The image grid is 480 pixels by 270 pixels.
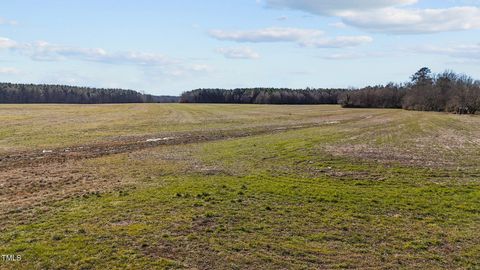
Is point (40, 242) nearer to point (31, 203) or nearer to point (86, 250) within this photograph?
point (86, 250)

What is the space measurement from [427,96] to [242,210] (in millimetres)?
106735

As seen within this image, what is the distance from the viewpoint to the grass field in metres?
9.91

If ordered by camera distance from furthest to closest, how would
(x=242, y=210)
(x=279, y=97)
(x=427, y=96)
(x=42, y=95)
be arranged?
(x=279, y=97) → (x=42, y=95) → (x=427, y=96) → (x=242, y=210)

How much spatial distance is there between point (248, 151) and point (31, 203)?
49.7 ft

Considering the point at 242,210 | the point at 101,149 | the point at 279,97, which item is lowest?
the point at 101,149

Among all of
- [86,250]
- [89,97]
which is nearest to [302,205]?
[86,250]

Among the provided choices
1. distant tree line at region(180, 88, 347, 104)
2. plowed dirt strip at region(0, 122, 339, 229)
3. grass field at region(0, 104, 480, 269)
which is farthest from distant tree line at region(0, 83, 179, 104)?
grass field at region(0, 104, 480, 269)

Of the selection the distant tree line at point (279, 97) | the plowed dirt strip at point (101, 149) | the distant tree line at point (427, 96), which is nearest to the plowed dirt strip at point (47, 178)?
the plowed dirt strip at point (101, 149)

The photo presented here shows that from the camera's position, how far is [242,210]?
13500 mm

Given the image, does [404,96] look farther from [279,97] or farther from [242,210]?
[242,210]

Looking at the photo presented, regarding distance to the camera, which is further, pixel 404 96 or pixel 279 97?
pixel 279 97

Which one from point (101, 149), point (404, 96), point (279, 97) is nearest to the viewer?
point (101, 149)

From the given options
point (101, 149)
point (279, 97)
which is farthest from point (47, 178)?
point (279, 97)

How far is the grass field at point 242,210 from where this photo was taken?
9914 mm
